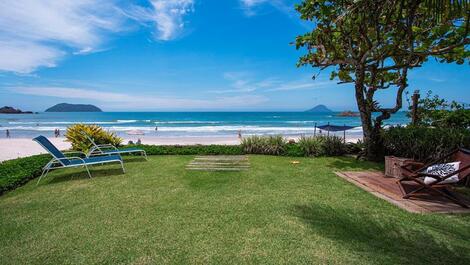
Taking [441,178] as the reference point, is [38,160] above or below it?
below

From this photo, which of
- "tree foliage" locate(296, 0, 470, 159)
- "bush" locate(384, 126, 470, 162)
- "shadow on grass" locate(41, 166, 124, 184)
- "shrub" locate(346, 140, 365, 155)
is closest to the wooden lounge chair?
"bush" locate(384, 126, 470, 162)

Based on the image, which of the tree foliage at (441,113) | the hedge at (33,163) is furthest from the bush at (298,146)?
the tree foliage at (441,113)

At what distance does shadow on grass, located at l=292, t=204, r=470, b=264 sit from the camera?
2861 mm

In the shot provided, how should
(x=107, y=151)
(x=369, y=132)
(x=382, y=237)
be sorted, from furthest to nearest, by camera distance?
(x=107, y=151) < (x=369, y=132) < (x=382, y=237)

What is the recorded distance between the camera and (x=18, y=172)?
6.34m

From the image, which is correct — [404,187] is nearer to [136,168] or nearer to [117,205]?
[117,205]

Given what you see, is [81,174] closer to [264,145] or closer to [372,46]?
[264,145]

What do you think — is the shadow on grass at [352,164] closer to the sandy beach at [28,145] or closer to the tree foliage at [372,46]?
the tree foliage at [372,46]

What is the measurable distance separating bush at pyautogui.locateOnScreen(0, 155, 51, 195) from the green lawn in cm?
33

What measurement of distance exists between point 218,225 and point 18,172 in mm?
5516

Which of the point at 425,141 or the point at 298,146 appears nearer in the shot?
the point at 425,141

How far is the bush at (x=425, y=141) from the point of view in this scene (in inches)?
260

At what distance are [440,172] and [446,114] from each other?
647 centimetres

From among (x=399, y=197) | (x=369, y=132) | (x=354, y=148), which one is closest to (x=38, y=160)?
(x=399, y=197)
